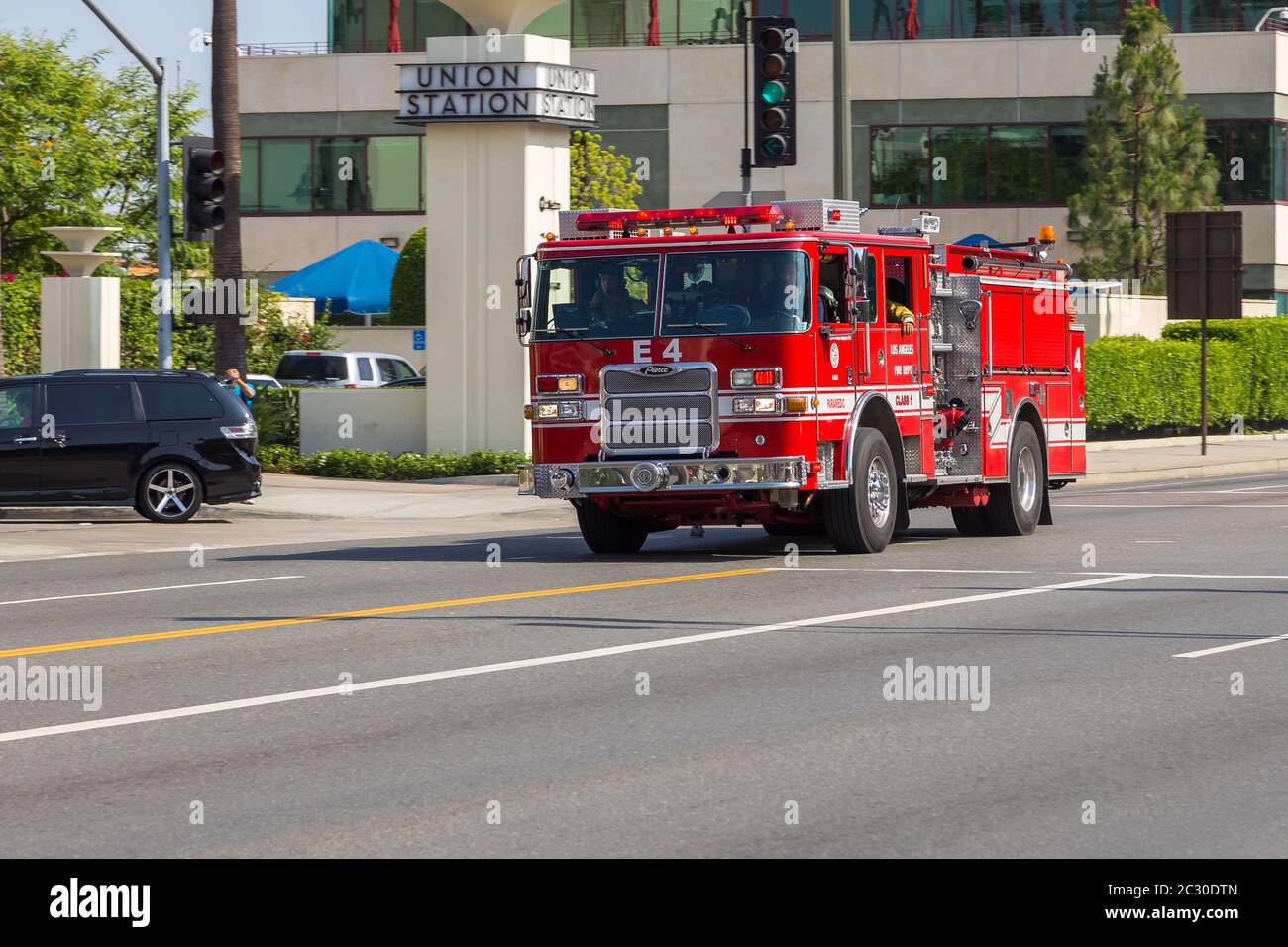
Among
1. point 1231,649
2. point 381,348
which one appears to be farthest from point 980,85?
point 1231,649

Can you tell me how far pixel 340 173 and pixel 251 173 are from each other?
272 centimetres

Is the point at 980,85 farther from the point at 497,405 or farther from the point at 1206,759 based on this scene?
the point at 1206,759

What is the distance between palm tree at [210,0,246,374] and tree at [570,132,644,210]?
9.05m

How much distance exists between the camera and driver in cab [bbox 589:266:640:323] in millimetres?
17938

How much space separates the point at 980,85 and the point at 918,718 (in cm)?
4641

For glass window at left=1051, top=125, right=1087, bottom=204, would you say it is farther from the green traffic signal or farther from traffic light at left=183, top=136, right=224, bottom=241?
traffic light at left=183, top=136, right=224, bottom=241

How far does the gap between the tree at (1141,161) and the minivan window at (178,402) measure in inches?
1068

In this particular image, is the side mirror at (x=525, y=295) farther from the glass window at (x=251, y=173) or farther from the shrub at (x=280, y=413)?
the glass window at (x=251, y=173)

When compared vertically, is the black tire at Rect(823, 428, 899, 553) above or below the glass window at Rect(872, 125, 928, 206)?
below

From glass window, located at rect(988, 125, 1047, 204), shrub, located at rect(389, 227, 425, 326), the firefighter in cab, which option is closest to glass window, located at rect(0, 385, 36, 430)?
the firefighter in cab

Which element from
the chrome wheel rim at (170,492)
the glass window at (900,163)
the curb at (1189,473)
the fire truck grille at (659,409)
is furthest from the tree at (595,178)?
the fire truck grille at (659,409)

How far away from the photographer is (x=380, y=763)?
8984mm

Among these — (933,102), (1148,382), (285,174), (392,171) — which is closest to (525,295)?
(1148,382)

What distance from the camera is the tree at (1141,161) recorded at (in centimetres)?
4581
